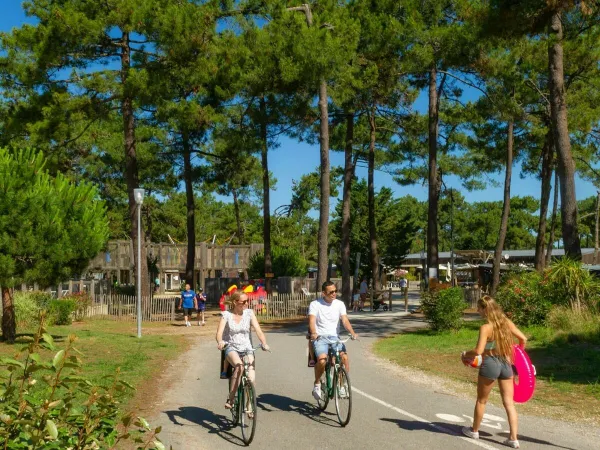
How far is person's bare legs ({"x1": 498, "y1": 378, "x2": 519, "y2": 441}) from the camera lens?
6.84m

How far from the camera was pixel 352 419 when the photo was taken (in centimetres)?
820

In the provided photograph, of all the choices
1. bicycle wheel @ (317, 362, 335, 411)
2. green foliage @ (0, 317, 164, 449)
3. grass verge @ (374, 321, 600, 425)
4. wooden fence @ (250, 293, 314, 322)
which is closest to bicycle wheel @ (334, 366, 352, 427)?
bicycle wheel @ (317, 362, 335, 411)

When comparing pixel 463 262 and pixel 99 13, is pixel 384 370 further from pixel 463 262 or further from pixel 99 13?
pixel 463 262

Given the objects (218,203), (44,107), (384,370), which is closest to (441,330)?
(384,370)

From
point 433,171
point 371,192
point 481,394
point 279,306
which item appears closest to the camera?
point 481,394

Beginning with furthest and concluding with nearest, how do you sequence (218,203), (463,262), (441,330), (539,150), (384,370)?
(218,203)
(463,262)
(539,150)
(441,330)
(384,370)

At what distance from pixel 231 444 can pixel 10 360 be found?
4.32 m

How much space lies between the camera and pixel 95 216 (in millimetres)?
16188

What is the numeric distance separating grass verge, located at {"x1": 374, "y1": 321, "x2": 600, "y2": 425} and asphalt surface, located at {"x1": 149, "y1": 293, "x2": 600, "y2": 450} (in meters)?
0.83

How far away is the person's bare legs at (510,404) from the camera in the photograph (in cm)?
684

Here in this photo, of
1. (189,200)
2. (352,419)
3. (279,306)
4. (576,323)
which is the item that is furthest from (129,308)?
(352,419)

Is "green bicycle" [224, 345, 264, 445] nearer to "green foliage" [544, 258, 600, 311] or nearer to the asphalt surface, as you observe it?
the asphalt surface

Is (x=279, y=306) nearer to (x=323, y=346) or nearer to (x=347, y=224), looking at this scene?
(x=347, y=224)

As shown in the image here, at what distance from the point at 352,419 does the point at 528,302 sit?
1152 cm
